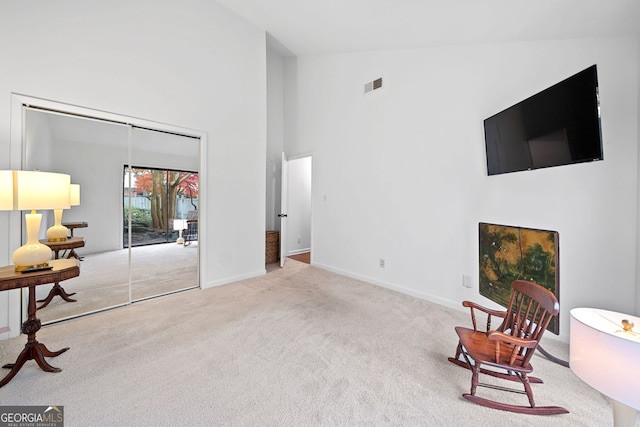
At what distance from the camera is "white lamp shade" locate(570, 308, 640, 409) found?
0.82 m

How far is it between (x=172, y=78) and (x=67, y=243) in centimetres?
218

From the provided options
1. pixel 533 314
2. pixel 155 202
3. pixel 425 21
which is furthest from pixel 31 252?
pixel 425 21

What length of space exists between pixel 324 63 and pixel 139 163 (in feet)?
10.9

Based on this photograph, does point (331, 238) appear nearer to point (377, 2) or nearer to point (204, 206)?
point (204, 206)

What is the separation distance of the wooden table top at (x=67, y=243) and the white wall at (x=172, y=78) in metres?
0.21

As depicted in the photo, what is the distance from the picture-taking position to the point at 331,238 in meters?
4.53

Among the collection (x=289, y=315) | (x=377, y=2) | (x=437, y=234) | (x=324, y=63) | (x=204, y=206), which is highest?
(x=324, y=63)

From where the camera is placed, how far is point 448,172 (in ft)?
10.0

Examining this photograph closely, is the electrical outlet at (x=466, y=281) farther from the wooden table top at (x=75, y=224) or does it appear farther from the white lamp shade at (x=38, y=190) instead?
the wooden table top at (x=75, y=224)

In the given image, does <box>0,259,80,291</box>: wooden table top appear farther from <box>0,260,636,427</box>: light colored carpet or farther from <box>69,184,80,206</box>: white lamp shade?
<box>69,184,80,206</box>: white lamp shade

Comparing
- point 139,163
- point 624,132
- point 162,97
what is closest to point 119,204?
point 139,163

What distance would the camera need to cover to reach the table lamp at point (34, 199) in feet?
5.66

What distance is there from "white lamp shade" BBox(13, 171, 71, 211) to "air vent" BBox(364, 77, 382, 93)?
3.60m

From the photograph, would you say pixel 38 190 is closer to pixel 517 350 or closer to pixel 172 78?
pixel 172 78
